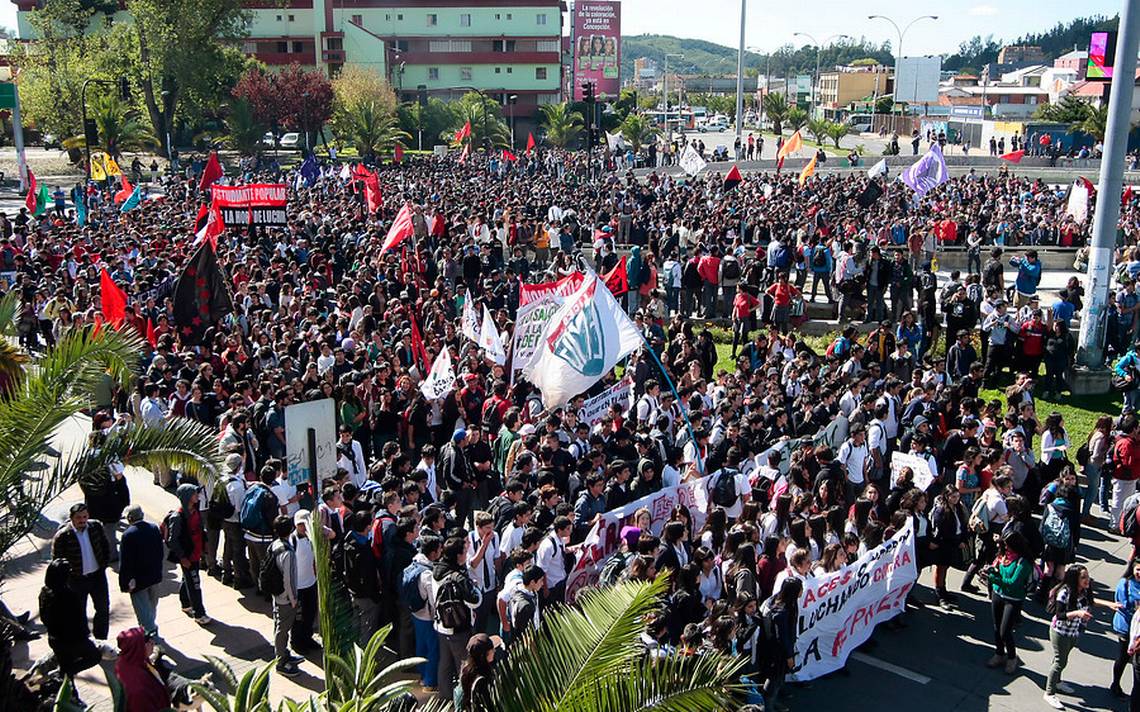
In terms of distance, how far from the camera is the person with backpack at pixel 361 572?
8.93 metres

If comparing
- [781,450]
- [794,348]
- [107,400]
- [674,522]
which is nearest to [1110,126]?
[794,348]

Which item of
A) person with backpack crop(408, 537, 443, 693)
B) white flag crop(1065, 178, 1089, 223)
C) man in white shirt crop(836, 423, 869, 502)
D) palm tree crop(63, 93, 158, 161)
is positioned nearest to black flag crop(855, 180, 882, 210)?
white flag crop(1065, 178, 1089, 223)

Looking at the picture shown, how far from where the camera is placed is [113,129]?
2233 inches

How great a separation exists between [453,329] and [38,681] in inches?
407

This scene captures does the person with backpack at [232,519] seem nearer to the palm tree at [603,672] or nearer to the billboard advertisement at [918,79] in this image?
the palm tree at [603,672]

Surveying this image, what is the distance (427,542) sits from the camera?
8.48 metres

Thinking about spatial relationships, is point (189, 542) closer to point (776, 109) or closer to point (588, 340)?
point (588, 340)

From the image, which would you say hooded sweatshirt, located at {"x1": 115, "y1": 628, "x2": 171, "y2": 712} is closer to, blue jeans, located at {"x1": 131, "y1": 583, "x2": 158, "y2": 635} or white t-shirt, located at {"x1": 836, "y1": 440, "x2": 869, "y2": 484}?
blue jeans, located at {"x1": 131, "y1": 583, "x2": 158, "y2": 635}

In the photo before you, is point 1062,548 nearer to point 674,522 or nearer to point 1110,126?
point 674,522

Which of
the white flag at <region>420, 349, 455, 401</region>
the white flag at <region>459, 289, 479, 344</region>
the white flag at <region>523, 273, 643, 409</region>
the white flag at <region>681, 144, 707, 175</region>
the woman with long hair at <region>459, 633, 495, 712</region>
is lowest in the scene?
the woman with long hair at <region>459, 633, 495, 712</region>

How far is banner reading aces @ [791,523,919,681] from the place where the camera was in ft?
28.8

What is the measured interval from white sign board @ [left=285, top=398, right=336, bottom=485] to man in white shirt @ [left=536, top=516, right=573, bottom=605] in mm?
2300

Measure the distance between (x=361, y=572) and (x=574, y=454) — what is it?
10.8 feet

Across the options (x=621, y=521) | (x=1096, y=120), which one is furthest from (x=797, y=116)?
(x=621, y=521)
